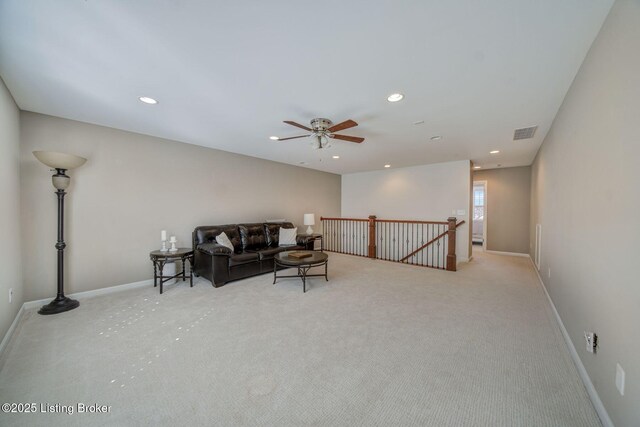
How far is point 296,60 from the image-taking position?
201 centimetres

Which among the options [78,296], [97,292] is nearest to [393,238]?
[97,292]

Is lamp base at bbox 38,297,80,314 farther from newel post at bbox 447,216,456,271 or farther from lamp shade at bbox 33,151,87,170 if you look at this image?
newel post at bbox 447,216,456,271

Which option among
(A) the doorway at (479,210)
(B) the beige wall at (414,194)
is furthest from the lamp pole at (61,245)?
(A) the doorway at (479,210)

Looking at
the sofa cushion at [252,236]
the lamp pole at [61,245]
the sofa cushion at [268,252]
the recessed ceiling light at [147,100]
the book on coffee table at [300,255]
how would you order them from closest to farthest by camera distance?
the recessed ceiling light at [147,100] < the lamp pole at [61,245] < the book on coffee table at [300,255] < the sofa cushion at [268,252] < the sofa cushion at [252,236]

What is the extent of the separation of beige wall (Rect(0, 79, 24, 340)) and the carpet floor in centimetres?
30

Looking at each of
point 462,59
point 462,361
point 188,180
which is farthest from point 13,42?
point 462,361

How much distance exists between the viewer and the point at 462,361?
6.94ft

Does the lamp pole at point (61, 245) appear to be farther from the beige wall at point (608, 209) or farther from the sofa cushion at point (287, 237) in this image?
the beige wall at point (608, 209)

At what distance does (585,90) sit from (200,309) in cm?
448

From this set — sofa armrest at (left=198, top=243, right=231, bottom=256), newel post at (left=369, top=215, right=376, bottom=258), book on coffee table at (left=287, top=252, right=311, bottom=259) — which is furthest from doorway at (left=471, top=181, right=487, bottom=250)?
sofa armrest at (left=198, top=243, right=231, bottom=256)

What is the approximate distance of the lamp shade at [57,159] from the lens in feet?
9.33

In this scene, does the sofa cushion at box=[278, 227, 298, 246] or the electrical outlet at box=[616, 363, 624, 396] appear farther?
the sofa cushion at box=[278, 227, 298, 246]

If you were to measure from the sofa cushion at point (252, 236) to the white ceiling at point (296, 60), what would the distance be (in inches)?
90.0

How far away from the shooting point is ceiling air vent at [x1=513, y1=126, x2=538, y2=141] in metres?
3.64
